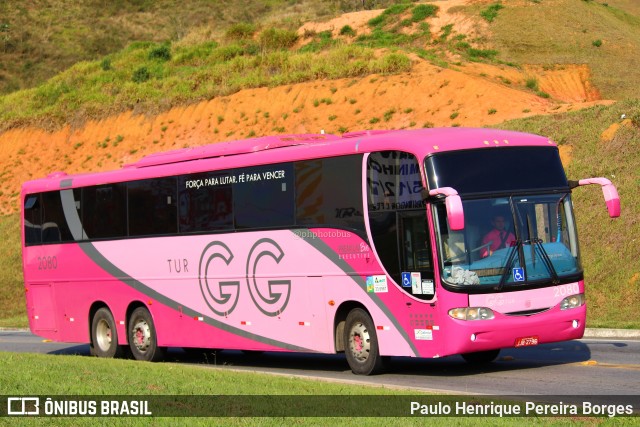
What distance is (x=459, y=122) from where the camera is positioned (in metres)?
41.9

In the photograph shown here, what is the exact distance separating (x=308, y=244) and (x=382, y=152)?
7.04 ft

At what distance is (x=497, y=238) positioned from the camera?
1451cm

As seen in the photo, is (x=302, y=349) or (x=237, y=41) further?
(x=237, y=41)

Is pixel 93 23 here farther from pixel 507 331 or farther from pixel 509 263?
pixel 507 331

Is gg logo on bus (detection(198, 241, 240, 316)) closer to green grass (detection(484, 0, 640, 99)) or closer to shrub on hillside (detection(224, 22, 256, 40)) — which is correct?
green grass (detection(484, 0, 640, 99))

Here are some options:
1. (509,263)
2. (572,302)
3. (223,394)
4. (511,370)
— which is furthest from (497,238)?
(223,394)

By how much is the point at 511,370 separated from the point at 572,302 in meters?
1.49

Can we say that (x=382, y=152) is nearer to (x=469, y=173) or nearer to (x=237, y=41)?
(x=469, y=173)

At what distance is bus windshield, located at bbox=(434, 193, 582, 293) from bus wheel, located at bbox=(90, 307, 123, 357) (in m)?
9.06

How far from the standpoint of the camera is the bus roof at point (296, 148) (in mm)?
15078

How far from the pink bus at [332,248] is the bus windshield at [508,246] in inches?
0.9

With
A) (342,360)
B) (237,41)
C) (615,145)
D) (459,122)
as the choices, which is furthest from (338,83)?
(342,360)

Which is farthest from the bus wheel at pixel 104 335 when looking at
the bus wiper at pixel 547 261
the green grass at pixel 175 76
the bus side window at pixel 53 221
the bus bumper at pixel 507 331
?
the green grass at pixel 175 76

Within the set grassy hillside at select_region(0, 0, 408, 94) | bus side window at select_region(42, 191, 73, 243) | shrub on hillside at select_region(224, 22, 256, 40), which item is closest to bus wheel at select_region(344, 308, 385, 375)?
bus side window at select_region(42, 191, 73, 243)
